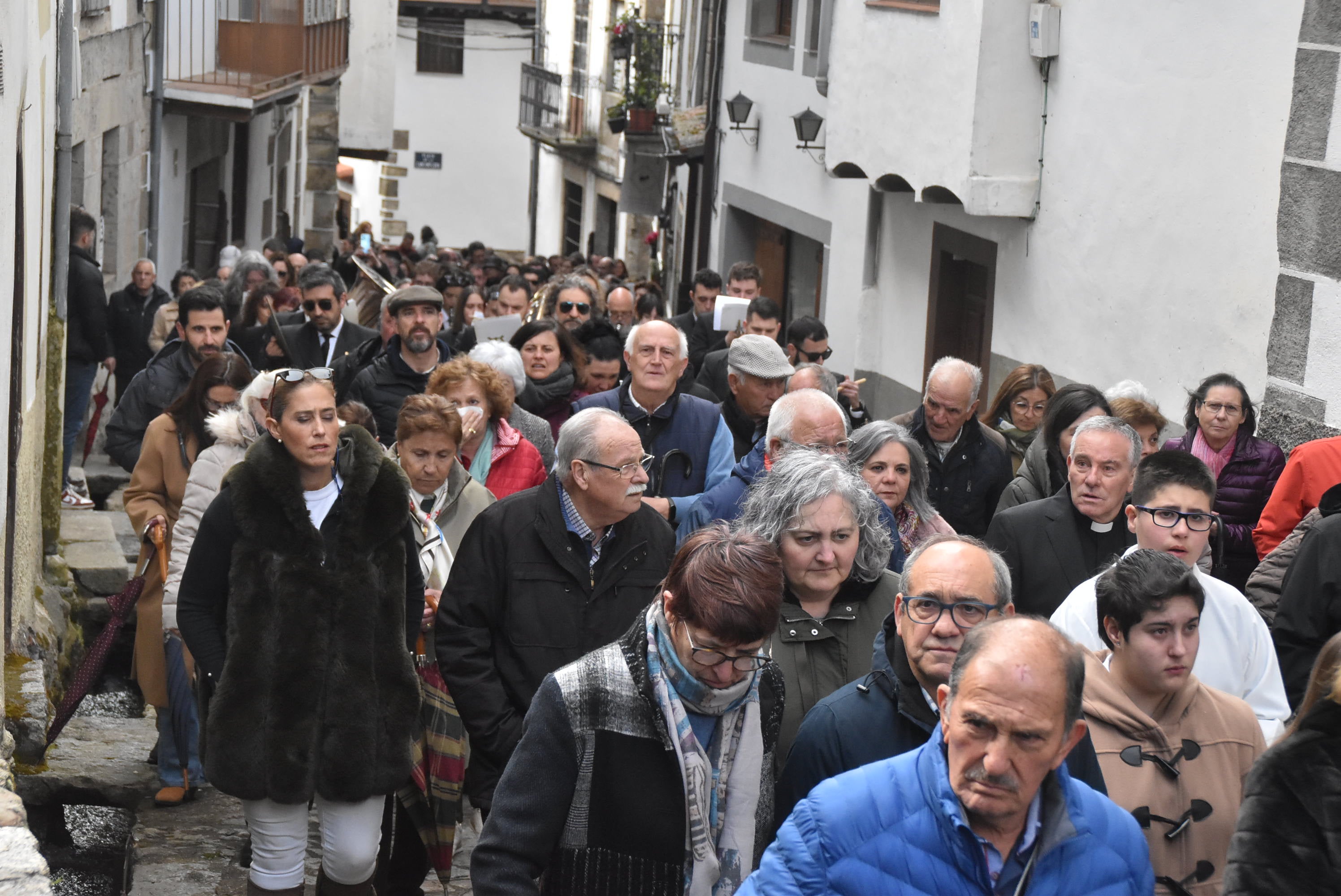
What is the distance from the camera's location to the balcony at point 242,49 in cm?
1914

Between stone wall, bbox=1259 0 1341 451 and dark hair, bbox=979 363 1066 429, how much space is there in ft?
3.54

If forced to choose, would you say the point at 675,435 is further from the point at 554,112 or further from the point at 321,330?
the point at 554,112

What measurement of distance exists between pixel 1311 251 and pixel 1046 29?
12.4 feet

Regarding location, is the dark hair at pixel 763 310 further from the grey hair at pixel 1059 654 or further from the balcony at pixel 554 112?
the balcony at pixel 554 112

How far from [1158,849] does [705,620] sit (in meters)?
1.23

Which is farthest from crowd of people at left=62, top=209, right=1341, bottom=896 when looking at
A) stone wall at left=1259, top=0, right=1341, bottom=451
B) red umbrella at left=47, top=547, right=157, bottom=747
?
stone wall at left=1259, top=0, right=1341, bottom=451

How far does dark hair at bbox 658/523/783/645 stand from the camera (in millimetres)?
3314

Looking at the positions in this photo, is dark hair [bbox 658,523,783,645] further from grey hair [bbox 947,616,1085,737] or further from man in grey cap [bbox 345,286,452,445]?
man in grey cap [bbox 345,286,452,445]

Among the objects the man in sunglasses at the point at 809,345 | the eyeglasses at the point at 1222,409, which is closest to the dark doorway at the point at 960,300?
the man in sunglasses at the point at 809,345

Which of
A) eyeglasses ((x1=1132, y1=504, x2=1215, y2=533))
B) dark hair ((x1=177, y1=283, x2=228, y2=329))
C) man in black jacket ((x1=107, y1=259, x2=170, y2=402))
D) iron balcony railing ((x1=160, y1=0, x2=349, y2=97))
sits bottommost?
man in black jacket ((x1=107, y1=259, x2=170, y2=402))

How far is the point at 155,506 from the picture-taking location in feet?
21.6

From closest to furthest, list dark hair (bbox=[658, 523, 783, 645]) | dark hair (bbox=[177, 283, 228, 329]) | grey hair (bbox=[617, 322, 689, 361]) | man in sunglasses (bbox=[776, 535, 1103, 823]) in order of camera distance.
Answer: dark hair (bbox=[658, 523, 783, 645])
man in sunglasses (bbox=[776, 535, 1103, 823])
grey hair (bbox=[617, 322, 689, 361])
dark hair (bbox=[177, 283, 228, 329])

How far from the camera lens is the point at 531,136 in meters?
39.9

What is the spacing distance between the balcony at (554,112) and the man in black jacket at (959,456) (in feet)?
99.4
